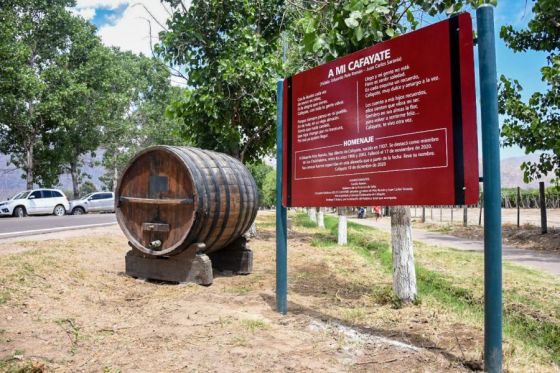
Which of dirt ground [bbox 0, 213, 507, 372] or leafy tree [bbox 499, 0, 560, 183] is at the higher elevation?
leafy tree [bbox 499, 0, 560, 183]

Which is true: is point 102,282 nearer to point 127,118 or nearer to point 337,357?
point 337,357

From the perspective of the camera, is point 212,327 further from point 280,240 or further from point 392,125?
point 392,125

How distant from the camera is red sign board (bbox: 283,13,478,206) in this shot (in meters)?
3.24

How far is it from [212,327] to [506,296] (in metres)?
4.04

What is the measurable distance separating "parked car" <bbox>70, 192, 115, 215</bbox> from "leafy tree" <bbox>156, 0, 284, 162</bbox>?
19596 millimetres

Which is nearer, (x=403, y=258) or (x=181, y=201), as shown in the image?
(x=403, y=258)

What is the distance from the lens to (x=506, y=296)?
5.91m

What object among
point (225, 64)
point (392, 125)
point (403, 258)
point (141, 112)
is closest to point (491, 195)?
point (392, 125)

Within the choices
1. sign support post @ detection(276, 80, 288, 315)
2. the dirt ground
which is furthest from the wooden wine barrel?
sign support post @ detection(276, 80, 288, 315)

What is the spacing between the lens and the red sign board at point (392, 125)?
3.24 metres

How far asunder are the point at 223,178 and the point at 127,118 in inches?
1443

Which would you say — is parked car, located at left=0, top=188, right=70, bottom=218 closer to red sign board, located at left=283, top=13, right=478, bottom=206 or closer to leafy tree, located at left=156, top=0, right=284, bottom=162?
leafy tree, located at left=156, top=0, right=284, bottom=162

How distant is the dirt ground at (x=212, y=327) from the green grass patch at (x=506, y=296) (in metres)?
0.53

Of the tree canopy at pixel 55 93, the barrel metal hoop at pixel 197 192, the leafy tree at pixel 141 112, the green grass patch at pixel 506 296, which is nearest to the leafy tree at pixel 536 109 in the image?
the green grass patch at pixel 506 296
